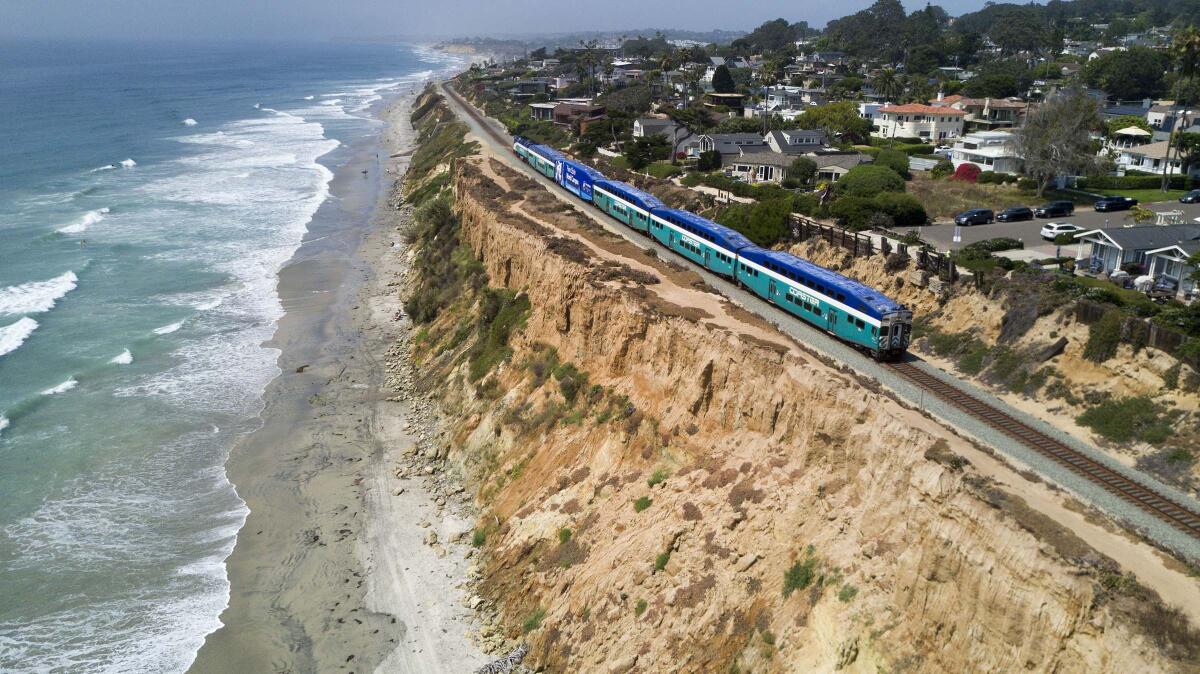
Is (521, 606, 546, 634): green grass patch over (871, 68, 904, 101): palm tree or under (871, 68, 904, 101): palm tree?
under

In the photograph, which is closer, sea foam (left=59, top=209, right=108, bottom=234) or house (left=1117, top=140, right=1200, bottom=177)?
house (left=1117, top=140, right=1200, bottom=177)

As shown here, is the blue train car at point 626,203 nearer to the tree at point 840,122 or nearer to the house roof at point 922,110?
the tree at point 840,122

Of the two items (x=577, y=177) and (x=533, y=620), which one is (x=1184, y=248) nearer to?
(x=533, y=620)

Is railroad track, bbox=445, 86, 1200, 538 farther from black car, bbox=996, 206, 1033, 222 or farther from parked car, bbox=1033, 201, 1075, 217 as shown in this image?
parked car, bbox=1033, 201, 1075, 217

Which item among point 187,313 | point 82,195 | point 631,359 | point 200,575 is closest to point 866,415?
point 631,359

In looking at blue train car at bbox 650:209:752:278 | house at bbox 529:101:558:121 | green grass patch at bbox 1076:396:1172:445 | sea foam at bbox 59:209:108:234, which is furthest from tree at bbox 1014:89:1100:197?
sea foam at bbox 59:209:108:234

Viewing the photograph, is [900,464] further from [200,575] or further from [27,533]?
[27,533]

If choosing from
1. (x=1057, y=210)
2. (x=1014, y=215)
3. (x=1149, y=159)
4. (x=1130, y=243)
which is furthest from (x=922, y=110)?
(x=1130, y=243)
